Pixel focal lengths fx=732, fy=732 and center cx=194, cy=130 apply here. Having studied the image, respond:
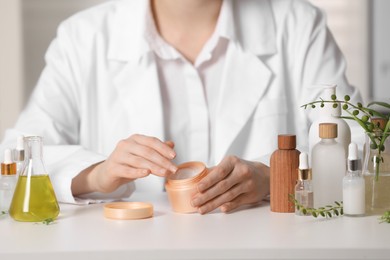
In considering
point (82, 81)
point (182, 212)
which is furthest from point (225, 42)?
point (182, 212)

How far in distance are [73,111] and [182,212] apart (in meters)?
0.72

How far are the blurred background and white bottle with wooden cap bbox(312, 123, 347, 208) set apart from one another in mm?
2138

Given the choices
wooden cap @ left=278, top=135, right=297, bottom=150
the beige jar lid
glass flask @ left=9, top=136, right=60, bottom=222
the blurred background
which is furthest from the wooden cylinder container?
the blurred background

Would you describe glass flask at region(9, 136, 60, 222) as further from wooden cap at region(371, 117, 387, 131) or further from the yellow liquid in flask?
wooden cap at region(371, 117, 387, 131)

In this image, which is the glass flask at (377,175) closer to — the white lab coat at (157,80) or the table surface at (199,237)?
the table surface at (199,237)

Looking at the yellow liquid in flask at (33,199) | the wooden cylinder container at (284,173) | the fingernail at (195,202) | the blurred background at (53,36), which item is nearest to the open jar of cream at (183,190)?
the fingernail at (195,202)

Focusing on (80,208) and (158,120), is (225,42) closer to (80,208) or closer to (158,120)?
(158,120)

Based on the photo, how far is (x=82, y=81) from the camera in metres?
2.06

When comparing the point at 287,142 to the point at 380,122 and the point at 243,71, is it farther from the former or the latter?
the point at 243,71

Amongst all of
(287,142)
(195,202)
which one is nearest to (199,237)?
(195,202)

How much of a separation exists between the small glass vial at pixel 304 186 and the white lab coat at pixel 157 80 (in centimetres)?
57

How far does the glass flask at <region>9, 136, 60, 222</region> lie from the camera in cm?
137

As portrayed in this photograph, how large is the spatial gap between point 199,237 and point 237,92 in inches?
32.1

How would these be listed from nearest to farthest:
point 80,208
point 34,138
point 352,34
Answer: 1. point 34,138
2. point 80,208
3. point 352,34
